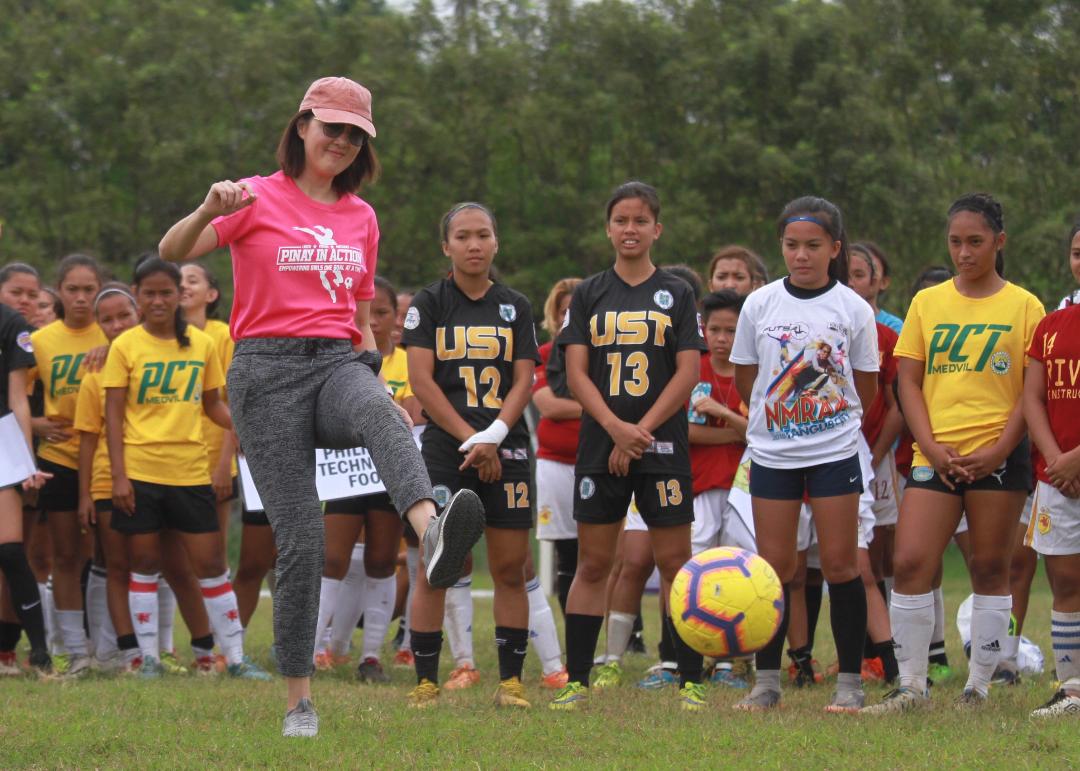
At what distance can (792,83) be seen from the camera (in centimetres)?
2212

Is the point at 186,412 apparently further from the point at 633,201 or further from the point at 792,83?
the point at 792,83

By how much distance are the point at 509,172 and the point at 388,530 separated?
15528 mm

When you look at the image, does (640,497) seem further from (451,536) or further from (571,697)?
(451,536)

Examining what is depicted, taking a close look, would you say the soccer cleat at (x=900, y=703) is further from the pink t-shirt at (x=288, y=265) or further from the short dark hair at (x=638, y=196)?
the pink t-shirt at (x=288, y=265)

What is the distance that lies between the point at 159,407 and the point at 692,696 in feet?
13.1

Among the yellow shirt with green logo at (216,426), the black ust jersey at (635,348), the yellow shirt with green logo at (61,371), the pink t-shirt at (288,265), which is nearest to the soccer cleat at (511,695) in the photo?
the black ust jersey at (635,348)

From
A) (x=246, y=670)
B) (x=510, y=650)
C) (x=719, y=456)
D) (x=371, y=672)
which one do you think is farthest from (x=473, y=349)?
(x=246, y=670)

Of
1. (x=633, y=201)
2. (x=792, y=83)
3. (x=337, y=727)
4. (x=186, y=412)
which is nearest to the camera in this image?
(x=337, y=727)

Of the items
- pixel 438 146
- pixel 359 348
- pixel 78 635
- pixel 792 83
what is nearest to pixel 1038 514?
pixel 359 348

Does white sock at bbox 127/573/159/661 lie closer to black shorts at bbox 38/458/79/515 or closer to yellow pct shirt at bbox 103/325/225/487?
yellow pct shirt at bbox 103/325/225/487

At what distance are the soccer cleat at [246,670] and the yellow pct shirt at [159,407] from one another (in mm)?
1145

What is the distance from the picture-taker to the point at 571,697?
6891 millimetres

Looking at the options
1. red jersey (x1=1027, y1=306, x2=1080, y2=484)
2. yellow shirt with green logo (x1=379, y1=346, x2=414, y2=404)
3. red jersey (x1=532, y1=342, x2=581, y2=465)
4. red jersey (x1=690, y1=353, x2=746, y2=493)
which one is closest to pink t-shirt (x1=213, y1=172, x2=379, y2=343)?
red jersey (x1=1027, y1=306, x2=1080, y2=484)

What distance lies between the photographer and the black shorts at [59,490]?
9492 mm
